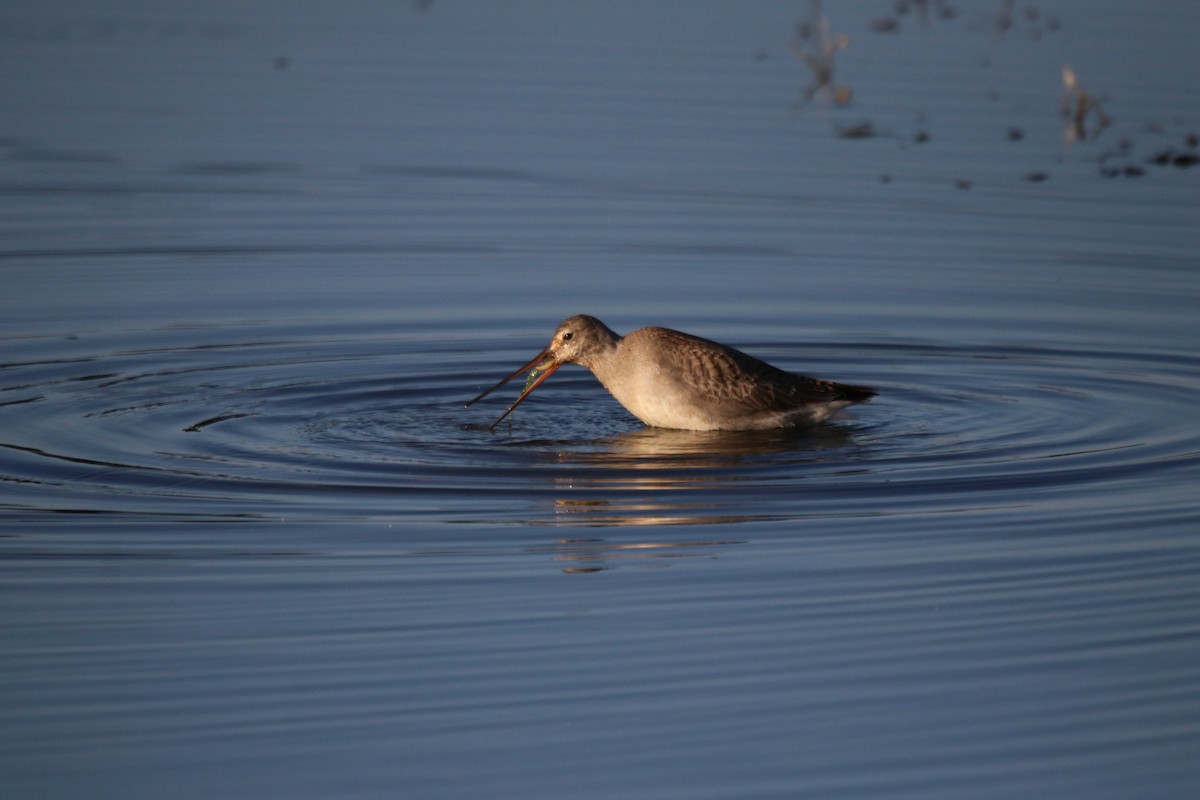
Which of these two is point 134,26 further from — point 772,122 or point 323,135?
point 772,122

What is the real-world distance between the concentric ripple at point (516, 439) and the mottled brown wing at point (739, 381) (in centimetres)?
22

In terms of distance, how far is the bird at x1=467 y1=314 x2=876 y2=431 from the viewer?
1209cm

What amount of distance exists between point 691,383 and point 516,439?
48.4 inches

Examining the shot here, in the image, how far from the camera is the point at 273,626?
7.97m

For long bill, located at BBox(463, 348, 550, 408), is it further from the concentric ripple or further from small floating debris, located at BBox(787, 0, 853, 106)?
small floating debris, located at BBox(787, 0, 853, 106)

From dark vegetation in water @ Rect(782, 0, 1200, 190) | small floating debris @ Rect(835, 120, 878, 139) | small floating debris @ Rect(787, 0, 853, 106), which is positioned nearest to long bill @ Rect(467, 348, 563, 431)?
dark vegetation in water @ Rect(782, 0, 1200, 190)

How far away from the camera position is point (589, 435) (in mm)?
12047

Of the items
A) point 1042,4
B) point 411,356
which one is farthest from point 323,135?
point 1042,4

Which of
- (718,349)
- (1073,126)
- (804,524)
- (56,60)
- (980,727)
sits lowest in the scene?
(980,727)

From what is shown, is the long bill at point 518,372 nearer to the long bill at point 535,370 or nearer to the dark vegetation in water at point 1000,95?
the long bill at point 535,370

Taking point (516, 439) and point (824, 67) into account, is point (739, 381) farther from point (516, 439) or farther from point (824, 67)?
point (824, 67)

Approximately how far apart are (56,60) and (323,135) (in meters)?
5.84

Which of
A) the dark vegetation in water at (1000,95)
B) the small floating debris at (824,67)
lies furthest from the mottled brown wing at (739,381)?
the small floating debris at (824,67)

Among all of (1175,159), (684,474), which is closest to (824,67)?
(1175,159)
